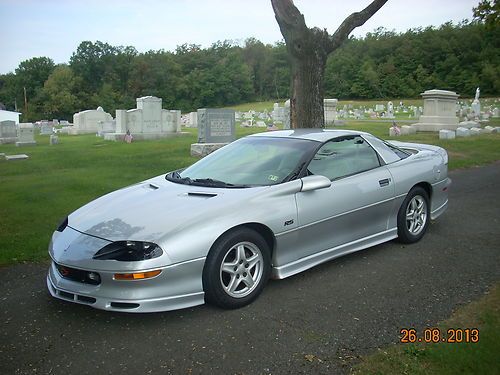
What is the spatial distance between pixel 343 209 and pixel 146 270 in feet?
6.47

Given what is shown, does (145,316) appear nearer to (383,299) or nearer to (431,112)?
(383,299)

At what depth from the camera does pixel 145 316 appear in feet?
11.0

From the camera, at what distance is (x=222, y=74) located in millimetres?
79500

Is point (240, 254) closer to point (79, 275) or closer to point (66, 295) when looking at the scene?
point (79, 275)

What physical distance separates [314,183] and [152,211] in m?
1.40

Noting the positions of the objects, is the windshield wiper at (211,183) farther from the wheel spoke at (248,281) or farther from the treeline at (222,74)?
the treeline at (222,74)

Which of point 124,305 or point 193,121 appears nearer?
point 124,305

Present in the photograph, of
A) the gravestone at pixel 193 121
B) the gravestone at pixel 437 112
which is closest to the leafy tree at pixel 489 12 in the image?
the gravestone at pixel 437 112

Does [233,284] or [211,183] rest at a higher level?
[211,183]

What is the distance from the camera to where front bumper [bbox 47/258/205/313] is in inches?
122

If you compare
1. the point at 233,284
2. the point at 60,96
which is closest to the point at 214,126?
the point at 233,284

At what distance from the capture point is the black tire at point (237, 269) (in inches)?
130
